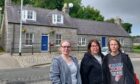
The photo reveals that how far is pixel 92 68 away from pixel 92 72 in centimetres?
7

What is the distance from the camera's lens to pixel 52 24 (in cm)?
3603

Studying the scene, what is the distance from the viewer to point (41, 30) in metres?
34.8

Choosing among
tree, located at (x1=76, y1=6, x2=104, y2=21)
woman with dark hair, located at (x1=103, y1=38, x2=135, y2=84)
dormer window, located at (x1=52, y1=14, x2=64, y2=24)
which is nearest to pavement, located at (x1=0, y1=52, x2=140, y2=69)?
dormer window, located at (x1=52, y1=14, x2=64, y2=24)

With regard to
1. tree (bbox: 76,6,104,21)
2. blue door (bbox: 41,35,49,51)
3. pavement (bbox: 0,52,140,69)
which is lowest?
pavement (bbox: 0,52,140,69)

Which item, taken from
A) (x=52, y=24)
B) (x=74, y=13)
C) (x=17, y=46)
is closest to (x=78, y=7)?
(x=74, y=13)

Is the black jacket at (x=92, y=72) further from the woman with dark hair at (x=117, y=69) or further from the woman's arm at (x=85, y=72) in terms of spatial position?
the woman with dark hair at (x=117, y=69)

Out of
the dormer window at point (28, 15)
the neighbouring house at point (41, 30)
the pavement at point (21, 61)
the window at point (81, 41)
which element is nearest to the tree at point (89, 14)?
the neighbouring house at point (41, 30)

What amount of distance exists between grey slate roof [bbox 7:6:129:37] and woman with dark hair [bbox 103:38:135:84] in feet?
90.7

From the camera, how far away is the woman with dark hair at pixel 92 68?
17.9 feet

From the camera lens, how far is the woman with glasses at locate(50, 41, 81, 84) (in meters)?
4.97

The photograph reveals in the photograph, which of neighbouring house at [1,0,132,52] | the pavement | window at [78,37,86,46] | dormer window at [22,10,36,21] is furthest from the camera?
window at [78,37,86,46]

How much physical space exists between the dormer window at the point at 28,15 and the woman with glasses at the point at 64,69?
28933 millimetres

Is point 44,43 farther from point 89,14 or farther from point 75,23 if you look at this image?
point 89,14

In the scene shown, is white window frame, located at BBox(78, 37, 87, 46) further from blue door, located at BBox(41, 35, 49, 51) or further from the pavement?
the pavement
